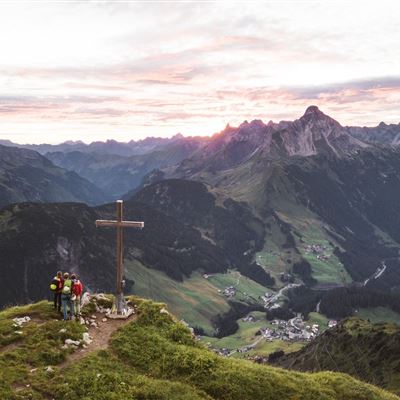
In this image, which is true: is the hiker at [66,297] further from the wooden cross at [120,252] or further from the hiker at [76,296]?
the wooden cross at [120,252]

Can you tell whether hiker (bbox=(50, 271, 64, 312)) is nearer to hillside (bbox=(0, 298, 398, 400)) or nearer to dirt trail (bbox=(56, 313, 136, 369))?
hillside (bbox=(0, 298, 398, 400))

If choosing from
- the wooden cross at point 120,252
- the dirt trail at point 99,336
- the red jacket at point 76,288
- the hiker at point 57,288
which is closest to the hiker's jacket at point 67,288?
the red jacket at point 76,288

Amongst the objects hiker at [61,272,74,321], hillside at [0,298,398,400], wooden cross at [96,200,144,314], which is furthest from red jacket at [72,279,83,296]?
wooden cross at [96,200,144,314]

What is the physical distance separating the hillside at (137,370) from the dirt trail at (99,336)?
5.2 inches

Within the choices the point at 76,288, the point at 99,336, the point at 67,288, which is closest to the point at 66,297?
the point at 67,288

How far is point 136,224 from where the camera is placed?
145 ft

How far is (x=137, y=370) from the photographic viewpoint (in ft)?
110

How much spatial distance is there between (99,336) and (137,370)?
5.52 m

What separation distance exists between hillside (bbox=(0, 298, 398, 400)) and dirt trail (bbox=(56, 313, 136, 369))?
133 millimetres

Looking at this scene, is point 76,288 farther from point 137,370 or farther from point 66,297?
point 137,370

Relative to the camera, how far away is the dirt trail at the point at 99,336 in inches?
1310

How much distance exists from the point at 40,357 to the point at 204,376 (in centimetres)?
1192

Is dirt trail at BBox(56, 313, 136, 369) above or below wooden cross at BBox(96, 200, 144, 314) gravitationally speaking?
below

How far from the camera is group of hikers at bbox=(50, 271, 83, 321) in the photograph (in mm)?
38250
